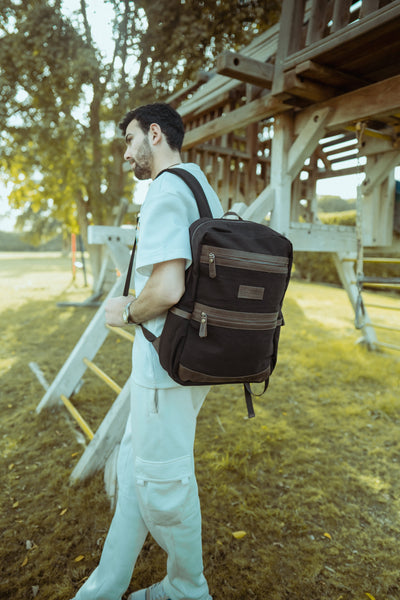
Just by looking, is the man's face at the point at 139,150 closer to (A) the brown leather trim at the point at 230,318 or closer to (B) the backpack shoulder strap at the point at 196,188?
(B) the backpack shoulder strap at the point at 196,188

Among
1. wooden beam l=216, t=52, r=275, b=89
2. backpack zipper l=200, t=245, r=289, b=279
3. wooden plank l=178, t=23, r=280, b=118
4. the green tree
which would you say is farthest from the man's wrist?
the green tree

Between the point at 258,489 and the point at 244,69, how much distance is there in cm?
275

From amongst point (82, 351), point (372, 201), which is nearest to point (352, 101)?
point (372, 201)

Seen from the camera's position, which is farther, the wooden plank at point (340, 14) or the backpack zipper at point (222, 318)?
the wooden plank at point (340, 14)

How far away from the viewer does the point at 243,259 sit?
53.0 inches

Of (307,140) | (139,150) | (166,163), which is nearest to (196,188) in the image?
(166,163)

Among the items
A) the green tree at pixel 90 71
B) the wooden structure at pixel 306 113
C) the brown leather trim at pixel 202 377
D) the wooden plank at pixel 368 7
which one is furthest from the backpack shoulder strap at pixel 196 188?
the green tree at pixel 90 71

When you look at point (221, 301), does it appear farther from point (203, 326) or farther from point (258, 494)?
point (258, 494)

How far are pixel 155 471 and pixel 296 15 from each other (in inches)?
119

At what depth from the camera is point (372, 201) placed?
400cm

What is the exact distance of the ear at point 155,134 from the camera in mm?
1583

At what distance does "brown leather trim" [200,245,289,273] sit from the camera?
4.31 ft

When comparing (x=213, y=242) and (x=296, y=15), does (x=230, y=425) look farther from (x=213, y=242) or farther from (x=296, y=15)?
(x=296, y=15)

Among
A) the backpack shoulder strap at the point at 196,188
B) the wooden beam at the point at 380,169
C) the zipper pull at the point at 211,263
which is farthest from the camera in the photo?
the wooden beam at the point at 380,169
